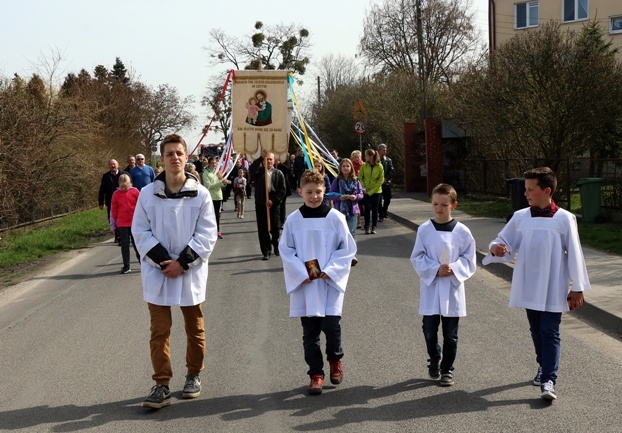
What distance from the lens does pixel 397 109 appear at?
36719mm

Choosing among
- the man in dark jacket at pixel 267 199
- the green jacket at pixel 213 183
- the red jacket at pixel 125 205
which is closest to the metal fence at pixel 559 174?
the man in dark jacket at pixel 267 199

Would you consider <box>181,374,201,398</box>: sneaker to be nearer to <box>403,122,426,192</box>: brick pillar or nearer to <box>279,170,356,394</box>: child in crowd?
<box>279,170,356,394</box>: child in crowd

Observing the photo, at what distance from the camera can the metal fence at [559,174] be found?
53.4 ft

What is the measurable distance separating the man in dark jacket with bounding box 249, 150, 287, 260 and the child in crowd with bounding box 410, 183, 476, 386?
7636 millimetres

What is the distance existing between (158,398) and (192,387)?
1.11 ft

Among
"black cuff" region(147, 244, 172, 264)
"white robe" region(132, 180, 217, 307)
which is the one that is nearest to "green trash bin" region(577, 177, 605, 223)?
"white robe" region(132, 180, 217, 307)

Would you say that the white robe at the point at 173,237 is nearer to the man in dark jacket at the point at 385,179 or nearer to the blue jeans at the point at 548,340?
the blue jeans at the point at 548,340

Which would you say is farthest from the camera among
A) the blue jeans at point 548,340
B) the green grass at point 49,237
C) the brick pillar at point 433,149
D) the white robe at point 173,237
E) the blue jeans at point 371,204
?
the brick pillar at point 433,149

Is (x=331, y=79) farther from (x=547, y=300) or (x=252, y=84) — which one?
(x=547, y=300)

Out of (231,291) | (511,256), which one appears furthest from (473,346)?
(231,291)

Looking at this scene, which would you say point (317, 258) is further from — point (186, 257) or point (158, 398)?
point (158, 398)

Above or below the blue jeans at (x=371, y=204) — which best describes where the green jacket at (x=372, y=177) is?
above

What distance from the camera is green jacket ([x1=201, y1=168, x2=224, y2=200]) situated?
18.1 metres

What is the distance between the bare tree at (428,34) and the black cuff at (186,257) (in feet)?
149
